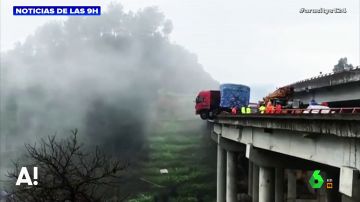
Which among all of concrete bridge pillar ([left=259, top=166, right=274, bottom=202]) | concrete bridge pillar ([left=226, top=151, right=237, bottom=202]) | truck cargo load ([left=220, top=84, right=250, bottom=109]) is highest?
truck cargo load ([left=220, top=84, right=250, bottom=109])

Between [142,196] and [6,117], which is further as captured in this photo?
[6,117]

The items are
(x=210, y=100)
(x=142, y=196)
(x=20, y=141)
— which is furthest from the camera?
(x=20, y=141)

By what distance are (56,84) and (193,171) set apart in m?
64.5

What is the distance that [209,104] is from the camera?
156 feet

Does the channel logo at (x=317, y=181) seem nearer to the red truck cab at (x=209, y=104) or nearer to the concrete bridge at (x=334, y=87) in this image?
the concrete bridge at (x=334, y=87)

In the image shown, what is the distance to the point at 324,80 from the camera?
116 ft

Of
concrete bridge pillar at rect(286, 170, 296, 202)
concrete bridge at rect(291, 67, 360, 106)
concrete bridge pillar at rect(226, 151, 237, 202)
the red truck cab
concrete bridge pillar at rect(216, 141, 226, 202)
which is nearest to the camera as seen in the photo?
concrete bridge at rect(291, 67, 360, 106)

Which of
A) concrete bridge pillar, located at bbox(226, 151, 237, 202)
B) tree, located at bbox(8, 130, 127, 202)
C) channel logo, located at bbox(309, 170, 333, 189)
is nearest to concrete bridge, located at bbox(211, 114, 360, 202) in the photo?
concrete bridge pillar, located at bbox(226, 151, 237, 202)

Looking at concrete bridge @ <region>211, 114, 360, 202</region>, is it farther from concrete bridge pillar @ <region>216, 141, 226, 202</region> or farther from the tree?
the tree

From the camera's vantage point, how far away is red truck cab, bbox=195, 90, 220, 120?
47428 millimetres

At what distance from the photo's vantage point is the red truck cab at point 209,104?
47428mm

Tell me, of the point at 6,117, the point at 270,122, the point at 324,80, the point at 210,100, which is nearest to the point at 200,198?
the point at 210,100

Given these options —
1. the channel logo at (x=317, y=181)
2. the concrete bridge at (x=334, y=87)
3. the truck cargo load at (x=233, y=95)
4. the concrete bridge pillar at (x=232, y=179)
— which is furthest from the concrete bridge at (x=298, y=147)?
the channel logo at (x=317, y=181)

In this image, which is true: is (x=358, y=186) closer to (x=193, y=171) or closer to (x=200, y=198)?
(x=200, y=198)
